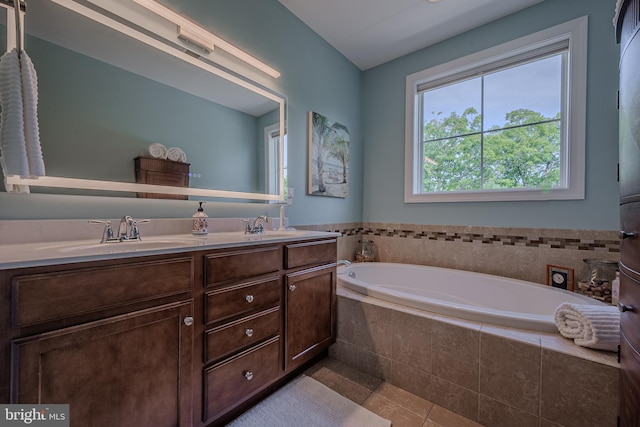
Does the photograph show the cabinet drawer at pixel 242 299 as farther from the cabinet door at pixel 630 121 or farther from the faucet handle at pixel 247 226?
the cabinet door at pixel 630 121

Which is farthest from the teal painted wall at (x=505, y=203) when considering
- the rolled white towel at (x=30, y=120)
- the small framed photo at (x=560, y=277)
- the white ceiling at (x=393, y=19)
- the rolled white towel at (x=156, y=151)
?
the rolled white towel at (x=30, y=120)

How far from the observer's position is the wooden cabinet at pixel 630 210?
0.81 metres

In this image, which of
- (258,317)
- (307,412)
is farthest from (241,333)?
(307,412)

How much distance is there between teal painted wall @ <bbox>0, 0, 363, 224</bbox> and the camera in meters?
1.14

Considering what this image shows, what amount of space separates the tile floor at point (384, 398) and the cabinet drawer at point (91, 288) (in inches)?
45.3

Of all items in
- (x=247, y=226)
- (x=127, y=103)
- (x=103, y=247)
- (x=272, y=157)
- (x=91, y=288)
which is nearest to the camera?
(x=91, y=288)

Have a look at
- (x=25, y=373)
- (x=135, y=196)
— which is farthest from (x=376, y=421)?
(x=135, y=196)

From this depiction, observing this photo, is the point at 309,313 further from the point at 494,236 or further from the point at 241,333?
the point at 494,236

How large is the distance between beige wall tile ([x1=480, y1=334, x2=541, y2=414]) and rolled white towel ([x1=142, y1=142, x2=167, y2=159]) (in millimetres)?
1950

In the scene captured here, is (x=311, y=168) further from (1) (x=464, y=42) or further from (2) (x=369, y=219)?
(1) (x=464, y=42)

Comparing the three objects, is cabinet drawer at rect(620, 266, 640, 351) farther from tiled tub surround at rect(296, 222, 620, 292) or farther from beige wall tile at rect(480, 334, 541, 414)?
tiled tub surround at rect(296, 222, 620, 292)

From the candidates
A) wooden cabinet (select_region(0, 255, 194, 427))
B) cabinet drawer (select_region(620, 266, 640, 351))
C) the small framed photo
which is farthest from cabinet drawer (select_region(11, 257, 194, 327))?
the small framed photo

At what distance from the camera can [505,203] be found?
Answer: 7.09ft

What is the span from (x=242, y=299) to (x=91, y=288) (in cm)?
57
